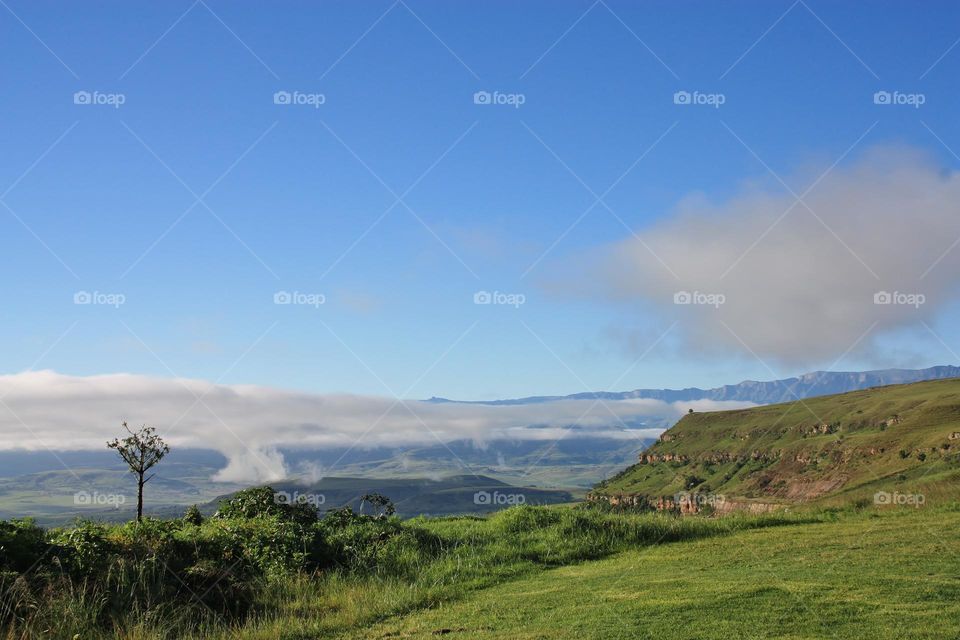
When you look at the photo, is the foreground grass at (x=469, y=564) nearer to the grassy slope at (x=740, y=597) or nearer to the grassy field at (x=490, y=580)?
the grassy field at (x=490, y=580)

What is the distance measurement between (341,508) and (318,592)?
6.52 meters

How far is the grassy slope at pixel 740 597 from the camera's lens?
11.2 meters

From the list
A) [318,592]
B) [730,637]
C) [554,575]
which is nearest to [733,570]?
[554,575]

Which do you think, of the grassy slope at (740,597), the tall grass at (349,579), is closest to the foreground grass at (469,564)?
the tall grass at (349,579)

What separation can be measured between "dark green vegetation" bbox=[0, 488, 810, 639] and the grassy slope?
1.40 meters

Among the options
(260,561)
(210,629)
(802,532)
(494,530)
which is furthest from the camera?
(494,530)

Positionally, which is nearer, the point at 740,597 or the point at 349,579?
the point at 740,597

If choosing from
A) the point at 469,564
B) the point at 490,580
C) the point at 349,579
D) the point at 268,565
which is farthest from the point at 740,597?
the point at 268,565

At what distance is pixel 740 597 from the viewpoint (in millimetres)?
12758

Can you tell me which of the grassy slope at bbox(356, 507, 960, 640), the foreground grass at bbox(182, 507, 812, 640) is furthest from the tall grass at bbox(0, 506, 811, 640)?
the grassy slope at bbox(356, 507, 960, 640)

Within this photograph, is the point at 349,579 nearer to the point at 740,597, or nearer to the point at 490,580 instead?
the point at 490,580

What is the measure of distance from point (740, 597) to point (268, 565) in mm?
9857

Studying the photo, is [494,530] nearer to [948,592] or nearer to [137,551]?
[137,551]

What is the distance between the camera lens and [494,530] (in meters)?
23.0
